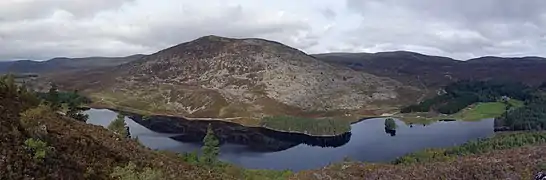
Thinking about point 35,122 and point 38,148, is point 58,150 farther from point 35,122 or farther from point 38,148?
point 35,122

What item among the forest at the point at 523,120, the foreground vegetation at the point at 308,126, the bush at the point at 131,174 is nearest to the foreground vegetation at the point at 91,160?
the bush at the point at 131,174

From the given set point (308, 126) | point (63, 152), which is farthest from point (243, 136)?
point (63, 152)

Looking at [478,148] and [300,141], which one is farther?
[300,141]

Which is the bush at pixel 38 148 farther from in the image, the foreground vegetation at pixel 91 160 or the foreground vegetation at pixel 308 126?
the foreground vegetation at pixel 308 126

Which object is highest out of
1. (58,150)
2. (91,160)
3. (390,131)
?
(58,150)

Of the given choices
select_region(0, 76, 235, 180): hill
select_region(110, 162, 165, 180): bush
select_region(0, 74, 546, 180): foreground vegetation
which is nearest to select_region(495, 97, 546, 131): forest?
select_region(0, 74, 546, 180): foreground vegetation

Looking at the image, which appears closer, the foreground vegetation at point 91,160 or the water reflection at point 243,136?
the foreground vegetation at point 91,160

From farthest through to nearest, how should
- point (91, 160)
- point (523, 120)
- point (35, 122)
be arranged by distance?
1. point (523, 120)
2. point (35, 122)
3. point (91, 160)
